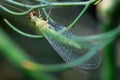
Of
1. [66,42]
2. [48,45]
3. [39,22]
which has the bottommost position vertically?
[66,42]

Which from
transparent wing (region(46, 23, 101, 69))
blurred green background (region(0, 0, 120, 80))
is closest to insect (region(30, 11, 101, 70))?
transparent wing (region(46, 23, 101, 69))

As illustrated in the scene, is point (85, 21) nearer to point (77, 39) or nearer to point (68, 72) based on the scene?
point (68, 72)

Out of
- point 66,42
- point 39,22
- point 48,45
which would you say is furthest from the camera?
point 48,45

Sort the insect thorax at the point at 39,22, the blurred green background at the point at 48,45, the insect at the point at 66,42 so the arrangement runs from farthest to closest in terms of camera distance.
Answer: the blurred green background at the point at 48,45
the insect thorax at the point at 39,22
the insect at the point at 66,42

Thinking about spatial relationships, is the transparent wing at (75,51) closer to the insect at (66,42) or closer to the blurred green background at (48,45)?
the insect at (66,42)

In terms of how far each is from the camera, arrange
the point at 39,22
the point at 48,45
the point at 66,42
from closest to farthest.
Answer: the point at 66,42 < the point at 39,22 < the point at 48,45

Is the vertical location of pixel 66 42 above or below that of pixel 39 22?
below

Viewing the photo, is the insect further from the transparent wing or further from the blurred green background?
the blurred green background

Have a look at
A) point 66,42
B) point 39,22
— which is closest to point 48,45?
point 39,22

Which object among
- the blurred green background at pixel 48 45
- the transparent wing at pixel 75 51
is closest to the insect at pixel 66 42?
the transparent wing at pixel 75 51

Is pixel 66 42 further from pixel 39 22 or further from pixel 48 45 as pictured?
pixel 48 45
